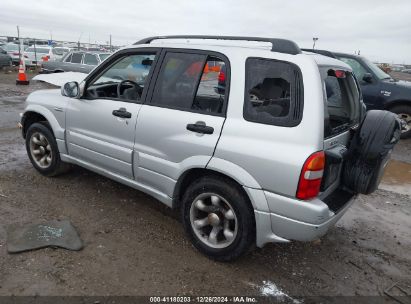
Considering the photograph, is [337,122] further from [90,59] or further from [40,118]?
[90,59]

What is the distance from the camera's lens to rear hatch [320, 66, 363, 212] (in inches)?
107

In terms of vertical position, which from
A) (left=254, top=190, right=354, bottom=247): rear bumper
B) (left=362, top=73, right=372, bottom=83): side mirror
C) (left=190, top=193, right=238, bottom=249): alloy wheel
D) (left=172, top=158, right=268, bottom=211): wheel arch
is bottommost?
(left=190, top=193, right=238, bottom=249): alloy wheel

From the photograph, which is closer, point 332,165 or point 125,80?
point 332,165

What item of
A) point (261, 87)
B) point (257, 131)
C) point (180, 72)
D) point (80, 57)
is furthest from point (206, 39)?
point (80, 57)

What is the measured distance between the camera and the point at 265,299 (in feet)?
9.18

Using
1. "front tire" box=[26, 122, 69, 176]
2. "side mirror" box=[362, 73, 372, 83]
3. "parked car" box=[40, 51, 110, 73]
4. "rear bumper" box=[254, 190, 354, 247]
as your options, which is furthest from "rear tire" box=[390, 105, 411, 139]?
"parked car" box=[40, 51, 110, 73]

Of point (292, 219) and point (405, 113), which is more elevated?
point (405, 113)

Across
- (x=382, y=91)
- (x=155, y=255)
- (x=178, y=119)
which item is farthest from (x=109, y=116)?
(x=382, y=91)

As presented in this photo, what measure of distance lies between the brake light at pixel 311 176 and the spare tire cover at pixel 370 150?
520mm

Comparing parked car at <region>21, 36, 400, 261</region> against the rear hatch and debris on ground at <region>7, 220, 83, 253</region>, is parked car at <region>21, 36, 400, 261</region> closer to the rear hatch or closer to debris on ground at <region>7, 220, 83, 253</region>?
the rear hatch

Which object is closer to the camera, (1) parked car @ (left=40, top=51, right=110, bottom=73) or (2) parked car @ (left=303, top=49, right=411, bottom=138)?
(2) parked car @ (left=303, top=49, right=411, bottom=138)

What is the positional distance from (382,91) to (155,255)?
7279 millimetres

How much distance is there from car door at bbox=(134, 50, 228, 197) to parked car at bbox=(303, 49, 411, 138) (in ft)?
20.2

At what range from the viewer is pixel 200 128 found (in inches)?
118
